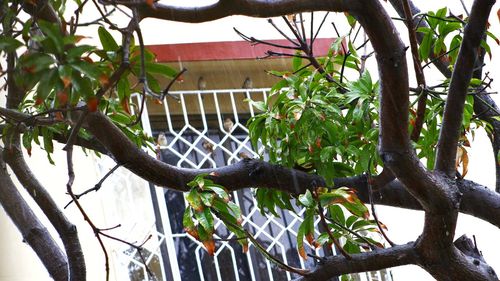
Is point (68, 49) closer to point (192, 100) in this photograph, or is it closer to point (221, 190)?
point (221, 190)

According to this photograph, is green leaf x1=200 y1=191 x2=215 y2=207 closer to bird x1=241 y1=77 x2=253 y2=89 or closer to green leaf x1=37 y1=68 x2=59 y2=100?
green leaf x1=37 y1=68 x2=59 y2=100

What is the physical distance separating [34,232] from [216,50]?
290 centimetres

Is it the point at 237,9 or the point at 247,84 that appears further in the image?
the point at 247,84

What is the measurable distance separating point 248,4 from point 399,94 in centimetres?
39

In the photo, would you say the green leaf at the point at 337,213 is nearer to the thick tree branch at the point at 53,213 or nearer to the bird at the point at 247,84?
the thick tree branch at the point at 53,213

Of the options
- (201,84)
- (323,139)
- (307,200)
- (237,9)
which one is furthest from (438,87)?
(201,84)

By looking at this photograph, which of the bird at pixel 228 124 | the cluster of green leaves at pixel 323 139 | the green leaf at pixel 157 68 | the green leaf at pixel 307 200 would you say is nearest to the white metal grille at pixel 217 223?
the bird at pixel 228 124

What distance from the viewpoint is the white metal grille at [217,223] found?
16.9 feet

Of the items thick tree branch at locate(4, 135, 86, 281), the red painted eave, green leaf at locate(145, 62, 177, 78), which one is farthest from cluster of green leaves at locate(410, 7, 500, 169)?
the red painted eave

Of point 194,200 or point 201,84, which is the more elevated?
point 201,84

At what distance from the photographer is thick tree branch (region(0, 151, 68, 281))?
2.68 metres

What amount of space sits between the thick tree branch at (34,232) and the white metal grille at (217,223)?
2244 mm

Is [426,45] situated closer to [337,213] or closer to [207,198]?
[337,213]

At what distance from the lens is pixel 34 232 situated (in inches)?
107
